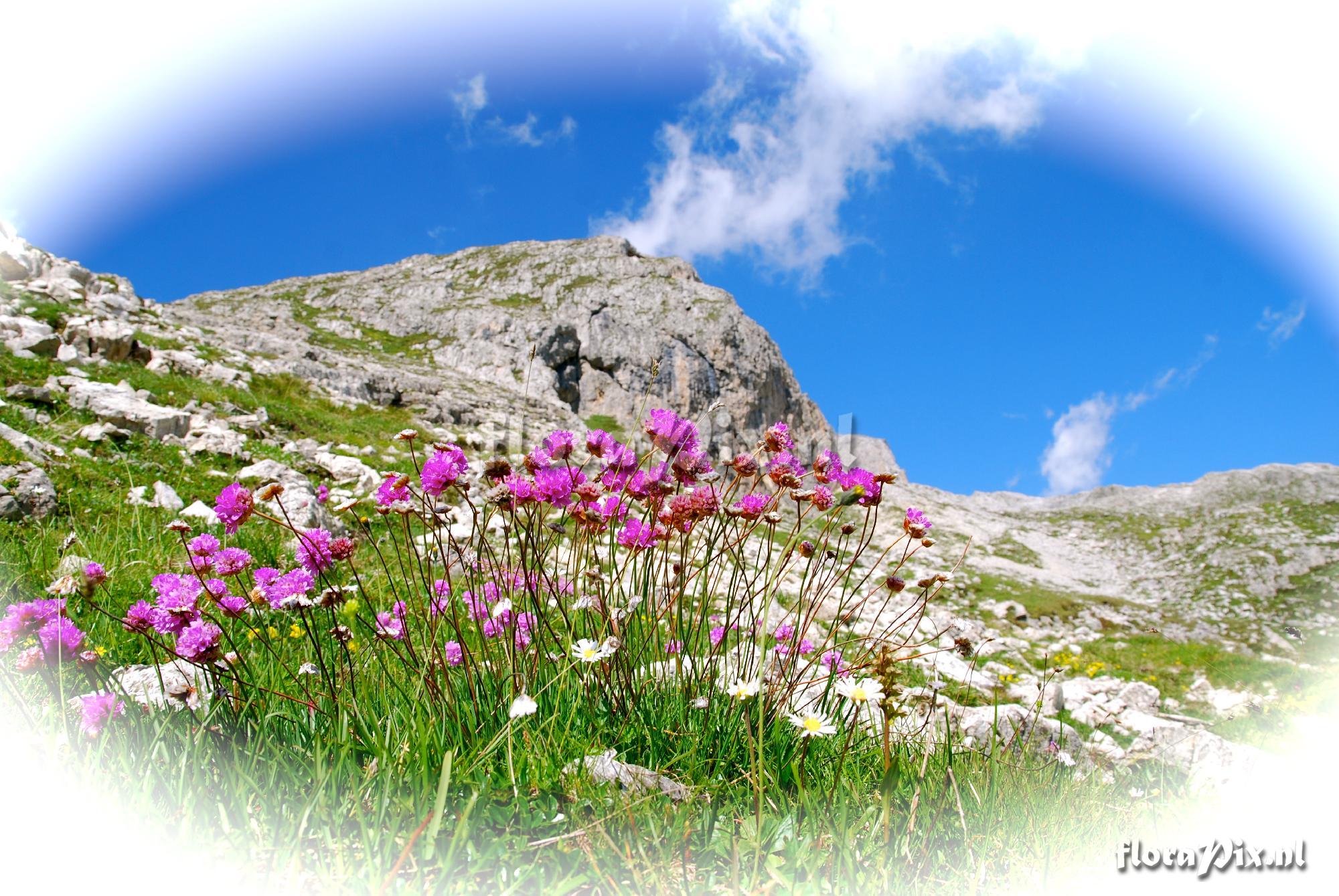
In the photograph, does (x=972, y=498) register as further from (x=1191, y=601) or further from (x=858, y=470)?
(x=858, y=470)

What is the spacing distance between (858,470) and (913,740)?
4.75 feet

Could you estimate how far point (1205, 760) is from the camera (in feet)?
14.9

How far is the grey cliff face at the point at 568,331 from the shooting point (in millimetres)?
53406

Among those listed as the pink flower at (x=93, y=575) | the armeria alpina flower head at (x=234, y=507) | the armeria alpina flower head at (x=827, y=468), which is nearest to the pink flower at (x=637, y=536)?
the armeria alpina flower head at (x=827, y=468)

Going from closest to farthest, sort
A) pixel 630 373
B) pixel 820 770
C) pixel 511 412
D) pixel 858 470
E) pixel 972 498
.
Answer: pixel 820 770
pixel 858 470
pixel 511 412
pixel 630 373
pixel 972 498

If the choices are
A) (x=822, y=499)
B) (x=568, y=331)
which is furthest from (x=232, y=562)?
(x=568, y=331)

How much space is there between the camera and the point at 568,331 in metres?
55.4

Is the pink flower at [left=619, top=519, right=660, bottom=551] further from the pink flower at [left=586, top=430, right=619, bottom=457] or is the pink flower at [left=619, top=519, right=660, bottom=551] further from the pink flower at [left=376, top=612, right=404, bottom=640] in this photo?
the pink flower at [left=376, top=612, right=404, bottom=640]

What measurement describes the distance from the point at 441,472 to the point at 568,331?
5438cm

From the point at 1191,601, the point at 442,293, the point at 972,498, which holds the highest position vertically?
the point at 442,293

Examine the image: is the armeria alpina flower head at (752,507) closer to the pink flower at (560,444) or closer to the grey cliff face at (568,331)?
the pink flower at (560,444)

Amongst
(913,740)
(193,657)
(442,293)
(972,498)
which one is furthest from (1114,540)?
(442,293)

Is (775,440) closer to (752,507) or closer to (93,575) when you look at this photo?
(752,507)

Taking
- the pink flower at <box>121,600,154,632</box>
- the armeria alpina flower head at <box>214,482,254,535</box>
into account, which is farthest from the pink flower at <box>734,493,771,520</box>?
the pink flower at <box>121,600,154,632</box>
